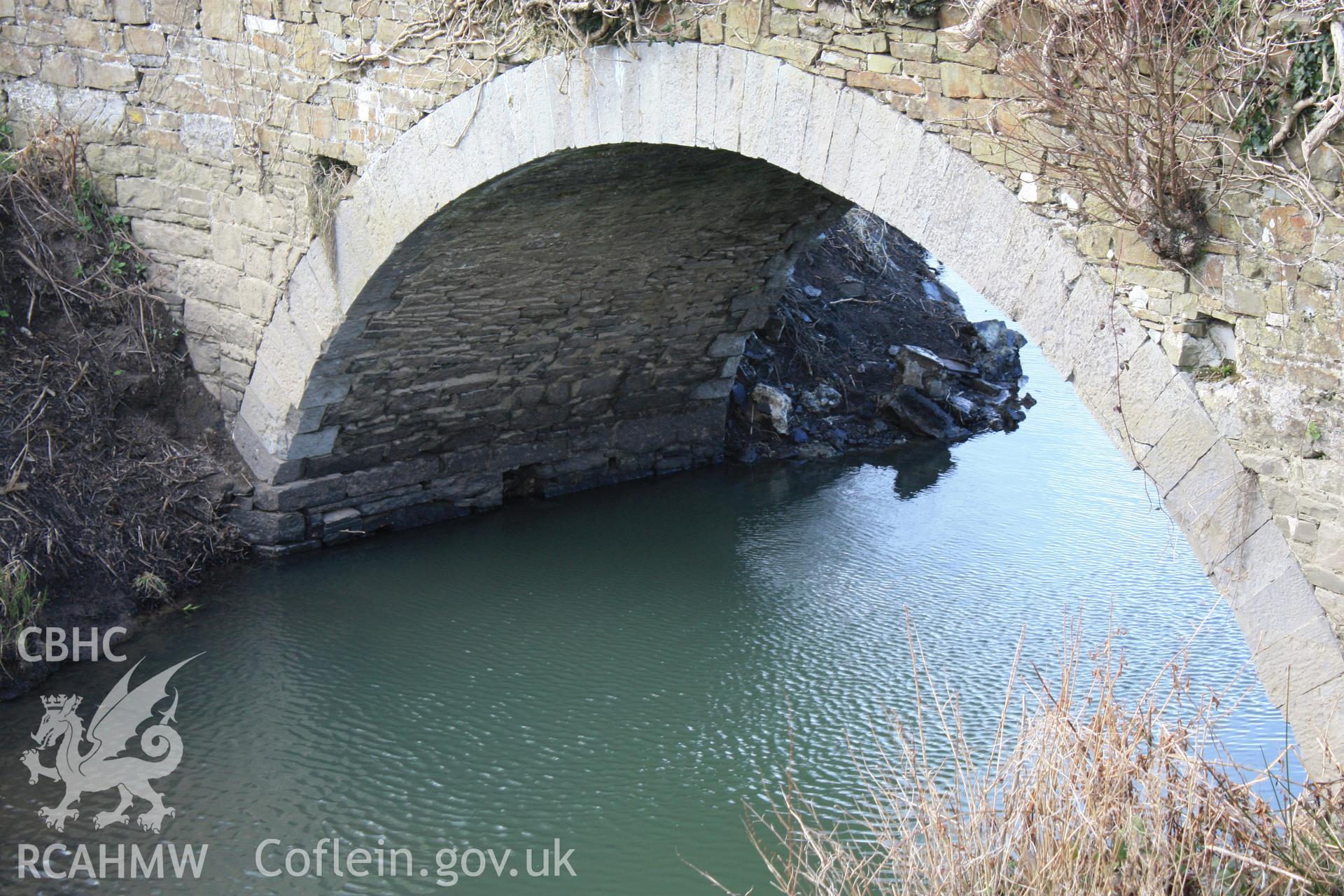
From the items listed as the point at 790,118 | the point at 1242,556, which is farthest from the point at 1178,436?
the point at 790,118

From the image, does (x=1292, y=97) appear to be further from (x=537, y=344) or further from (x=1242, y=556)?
(x=537, y=344)

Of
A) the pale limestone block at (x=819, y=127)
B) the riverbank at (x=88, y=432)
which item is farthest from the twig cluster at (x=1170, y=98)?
the riverbank at (x=88, y=432)

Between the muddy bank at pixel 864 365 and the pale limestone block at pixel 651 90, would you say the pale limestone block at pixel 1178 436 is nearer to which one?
the pale limestone block at pixel 651 90

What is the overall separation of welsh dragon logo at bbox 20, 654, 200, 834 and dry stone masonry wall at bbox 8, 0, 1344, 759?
143cm

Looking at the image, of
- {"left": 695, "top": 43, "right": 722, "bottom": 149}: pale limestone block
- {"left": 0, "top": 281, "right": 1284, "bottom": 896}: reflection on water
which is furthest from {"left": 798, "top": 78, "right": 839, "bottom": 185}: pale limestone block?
{"left": 0, "top": 281, "right": 1284, "bottom": 896}: reflection on water

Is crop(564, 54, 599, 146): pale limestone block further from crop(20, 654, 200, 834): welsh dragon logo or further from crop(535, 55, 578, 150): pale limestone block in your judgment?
crop(20, 654, 200, 834): welsh dragon logo

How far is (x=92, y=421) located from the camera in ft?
19.2

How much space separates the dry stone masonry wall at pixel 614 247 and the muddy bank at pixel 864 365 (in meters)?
0.63

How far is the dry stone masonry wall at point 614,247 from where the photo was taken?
10.3 ft

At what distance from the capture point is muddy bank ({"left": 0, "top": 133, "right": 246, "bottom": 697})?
5.47 m

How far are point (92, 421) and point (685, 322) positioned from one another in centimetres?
288

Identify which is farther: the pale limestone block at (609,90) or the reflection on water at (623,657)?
the pale limestone block at (609,90)

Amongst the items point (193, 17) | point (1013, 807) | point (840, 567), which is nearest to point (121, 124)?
point (193, 17)

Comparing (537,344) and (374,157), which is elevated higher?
(374,157)
